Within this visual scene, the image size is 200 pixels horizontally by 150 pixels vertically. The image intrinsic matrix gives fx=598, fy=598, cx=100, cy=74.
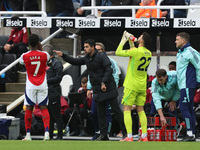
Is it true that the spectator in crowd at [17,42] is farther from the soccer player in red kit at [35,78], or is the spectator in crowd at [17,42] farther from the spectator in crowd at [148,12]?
the soccer player in red kit at [35,78]

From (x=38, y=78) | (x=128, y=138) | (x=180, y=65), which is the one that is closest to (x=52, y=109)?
(x=38, y=78)

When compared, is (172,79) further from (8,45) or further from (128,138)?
(8,45)

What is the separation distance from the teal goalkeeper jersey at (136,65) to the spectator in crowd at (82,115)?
9.08ft

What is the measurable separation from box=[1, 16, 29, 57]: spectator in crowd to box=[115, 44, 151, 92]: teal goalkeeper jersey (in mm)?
5585

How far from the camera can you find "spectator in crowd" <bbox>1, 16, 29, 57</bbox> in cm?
1574

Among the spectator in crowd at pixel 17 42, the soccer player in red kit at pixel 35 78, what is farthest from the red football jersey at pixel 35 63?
the spectator in crowd at pixel 17 42

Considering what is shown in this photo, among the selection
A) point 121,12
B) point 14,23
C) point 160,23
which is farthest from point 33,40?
point 121,12

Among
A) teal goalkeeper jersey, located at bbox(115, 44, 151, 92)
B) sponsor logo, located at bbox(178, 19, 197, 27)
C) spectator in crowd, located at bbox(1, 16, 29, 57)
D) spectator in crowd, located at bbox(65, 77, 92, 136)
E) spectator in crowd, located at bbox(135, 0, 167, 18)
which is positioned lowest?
spectator in crowd, located at bbox(65, 77, 92, 136)

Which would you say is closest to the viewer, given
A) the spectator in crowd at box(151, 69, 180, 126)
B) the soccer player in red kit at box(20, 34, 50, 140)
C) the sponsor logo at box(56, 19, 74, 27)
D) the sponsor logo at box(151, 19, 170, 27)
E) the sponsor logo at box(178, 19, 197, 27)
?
the soccer player in red kit at box(20, 34, 50, 140)

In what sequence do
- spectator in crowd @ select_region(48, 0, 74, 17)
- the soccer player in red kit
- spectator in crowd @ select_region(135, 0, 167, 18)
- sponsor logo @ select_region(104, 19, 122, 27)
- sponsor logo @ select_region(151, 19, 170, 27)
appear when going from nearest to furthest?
the soccer player in red kit → sponsor logo @ select_region(151, 19, 170, 27) → sponsor logo @ select_region(104, 19, 122, 27) → spectator in crowd @ select_region(135, 0, 167, 18) → spectator in crowd @ select_region(48, 0, 74, 17)

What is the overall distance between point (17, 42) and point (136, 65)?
6014mm

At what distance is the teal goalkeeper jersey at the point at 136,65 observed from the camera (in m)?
10.6

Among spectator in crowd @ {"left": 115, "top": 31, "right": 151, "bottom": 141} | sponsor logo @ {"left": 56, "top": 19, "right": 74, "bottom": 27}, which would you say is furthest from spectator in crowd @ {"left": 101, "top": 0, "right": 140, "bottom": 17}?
spectator in crowd @ {"left": 115, "top": 31, "right": 151, "bottom": 141}

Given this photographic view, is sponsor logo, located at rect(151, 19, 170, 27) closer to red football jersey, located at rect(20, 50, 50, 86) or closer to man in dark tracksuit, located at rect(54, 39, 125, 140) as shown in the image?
man in dark tracksuit, located at rect(54, 39, 125, 140)
